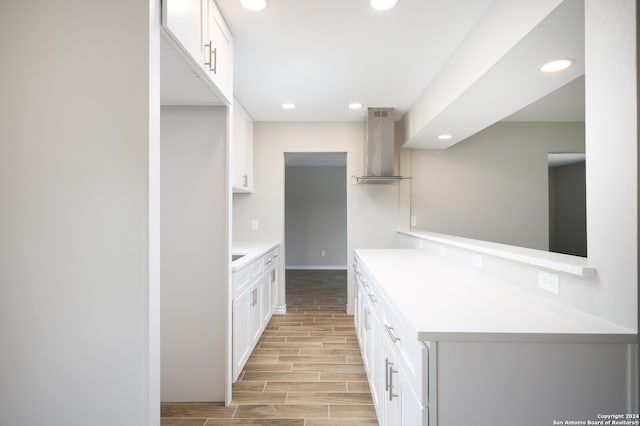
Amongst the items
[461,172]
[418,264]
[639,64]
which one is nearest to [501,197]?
[461,172]

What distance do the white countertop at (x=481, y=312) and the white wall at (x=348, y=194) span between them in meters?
2.00

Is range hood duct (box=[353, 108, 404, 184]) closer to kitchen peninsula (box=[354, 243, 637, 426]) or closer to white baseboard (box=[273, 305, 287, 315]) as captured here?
white baseboard (box=[273, 305, 287, 315])

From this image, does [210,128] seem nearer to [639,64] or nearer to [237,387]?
Result: [237,387]

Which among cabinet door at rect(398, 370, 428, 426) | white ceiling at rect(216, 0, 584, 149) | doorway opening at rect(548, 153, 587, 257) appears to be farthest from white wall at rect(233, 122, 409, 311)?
doorway opening at rect(548, 153, 587, 257)

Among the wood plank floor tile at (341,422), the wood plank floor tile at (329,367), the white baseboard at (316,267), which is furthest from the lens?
the white baseboard at (316,267)

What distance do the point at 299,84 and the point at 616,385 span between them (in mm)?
2731

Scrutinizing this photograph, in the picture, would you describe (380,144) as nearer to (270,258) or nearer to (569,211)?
(270,258)

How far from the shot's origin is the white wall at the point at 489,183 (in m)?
3.95

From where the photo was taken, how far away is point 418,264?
7.65 ft

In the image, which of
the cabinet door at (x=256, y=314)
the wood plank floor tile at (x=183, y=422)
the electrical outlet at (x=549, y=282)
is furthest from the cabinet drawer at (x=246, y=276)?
the electrical outlet at (x=549, y=282)

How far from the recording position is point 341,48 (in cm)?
220

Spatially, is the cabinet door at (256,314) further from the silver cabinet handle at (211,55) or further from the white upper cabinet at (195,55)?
the silver cabinet handle at (211,55)

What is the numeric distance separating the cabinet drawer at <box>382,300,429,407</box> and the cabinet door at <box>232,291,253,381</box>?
49.1 inches

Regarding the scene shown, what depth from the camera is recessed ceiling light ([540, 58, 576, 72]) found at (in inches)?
67.2
